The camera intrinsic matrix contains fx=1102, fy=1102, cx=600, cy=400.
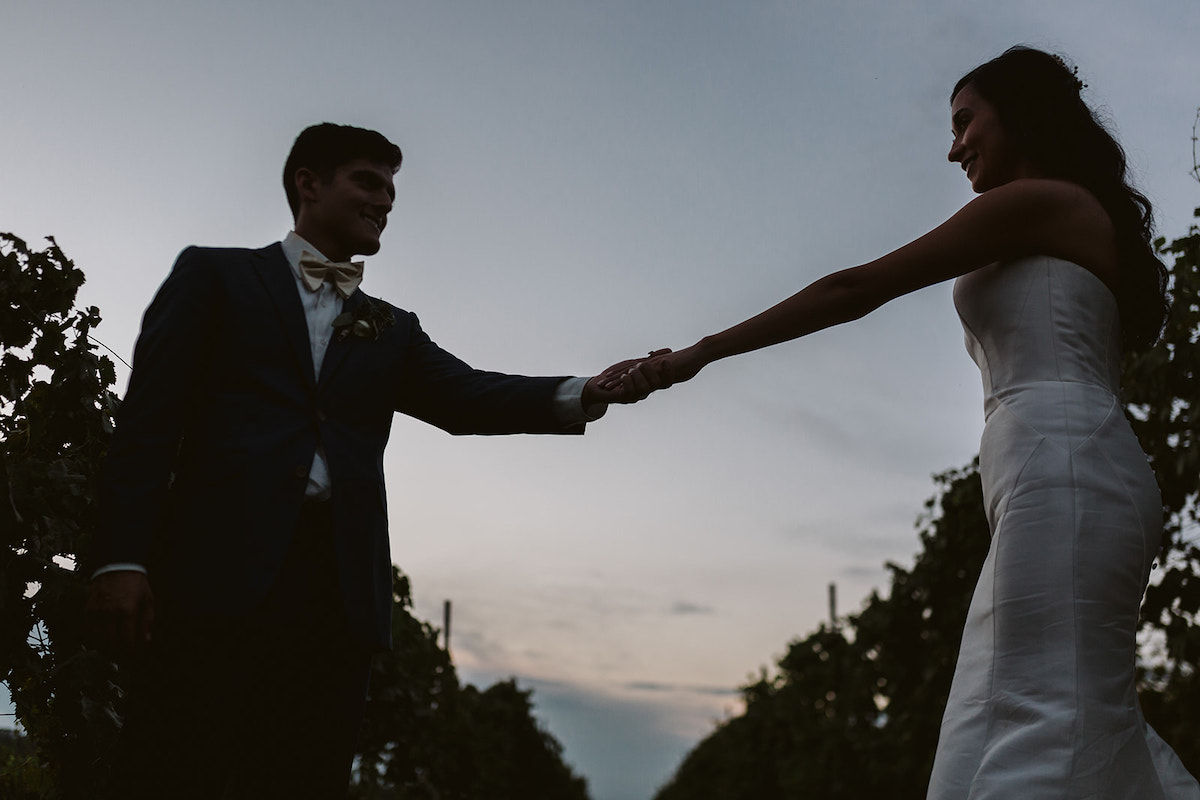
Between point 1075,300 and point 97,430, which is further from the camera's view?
point 97,430

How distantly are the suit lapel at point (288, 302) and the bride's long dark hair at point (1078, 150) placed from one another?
6.37 ft

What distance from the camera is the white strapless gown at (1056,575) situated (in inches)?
94.7

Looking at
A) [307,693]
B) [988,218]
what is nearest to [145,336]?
[307,693]

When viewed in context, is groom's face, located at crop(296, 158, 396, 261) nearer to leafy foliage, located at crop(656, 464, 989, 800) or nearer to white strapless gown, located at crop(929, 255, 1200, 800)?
white strapless gown, located at crop(929, 255, 1200, 800)

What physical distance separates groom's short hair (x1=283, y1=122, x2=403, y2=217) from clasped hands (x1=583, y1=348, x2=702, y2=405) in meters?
0.90

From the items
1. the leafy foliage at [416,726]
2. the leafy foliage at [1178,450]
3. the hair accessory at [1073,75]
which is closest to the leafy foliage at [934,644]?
the leafy foliage at [1178,450]

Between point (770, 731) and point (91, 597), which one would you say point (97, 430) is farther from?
point (770, 731)

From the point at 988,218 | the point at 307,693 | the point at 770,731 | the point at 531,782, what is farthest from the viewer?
the point at 531,782

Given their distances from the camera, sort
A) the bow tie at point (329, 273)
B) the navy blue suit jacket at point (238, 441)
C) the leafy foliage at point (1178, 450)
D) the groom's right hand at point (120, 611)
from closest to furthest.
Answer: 1. the groom's right hand at point (120, 611)
2. the navy blue suit jacket at point (238, 441)
3. the bow tie at point (329, 273)
4. the leafy foliage at point (1178, 450)

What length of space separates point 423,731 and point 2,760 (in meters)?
5.63

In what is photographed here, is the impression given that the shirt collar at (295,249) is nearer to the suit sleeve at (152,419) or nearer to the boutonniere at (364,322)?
the boutonniere at (364,322)

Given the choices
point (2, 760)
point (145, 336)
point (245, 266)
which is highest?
point (245, 266)

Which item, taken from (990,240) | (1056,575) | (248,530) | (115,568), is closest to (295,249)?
(248,530)

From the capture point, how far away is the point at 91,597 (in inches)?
94.0
